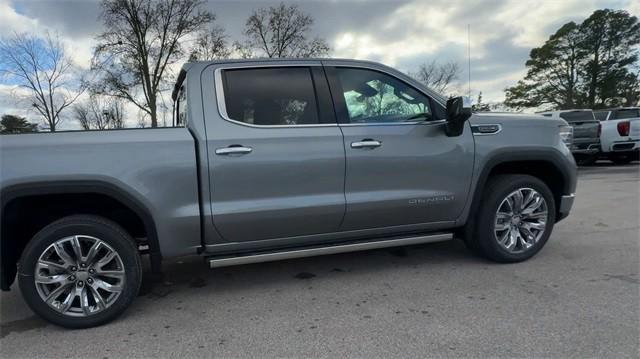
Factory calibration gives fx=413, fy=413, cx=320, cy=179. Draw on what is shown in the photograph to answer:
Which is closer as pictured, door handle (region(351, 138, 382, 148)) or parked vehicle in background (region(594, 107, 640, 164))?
door handle (region(351, 138, 382, 148))

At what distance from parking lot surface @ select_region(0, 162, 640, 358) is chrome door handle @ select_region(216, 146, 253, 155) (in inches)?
47.9

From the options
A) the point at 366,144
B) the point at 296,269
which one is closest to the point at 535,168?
the point at 366,144

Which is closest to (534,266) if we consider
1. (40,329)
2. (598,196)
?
(40,329)

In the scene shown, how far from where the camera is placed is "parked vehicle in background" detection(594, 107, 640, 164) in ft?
40.0

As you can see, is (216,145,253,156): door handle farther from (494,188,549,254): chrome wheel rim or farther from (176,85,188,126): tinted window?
(494,188,549,254): chrome wheel rim

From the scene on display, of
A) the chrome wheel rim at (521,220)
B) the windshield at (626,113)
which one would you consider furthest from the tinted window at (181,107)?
the windshield at (626,113)

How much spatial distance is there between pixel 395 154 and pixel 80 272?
2.58m

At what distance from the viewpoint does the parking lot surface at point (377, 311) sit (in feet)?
8.55

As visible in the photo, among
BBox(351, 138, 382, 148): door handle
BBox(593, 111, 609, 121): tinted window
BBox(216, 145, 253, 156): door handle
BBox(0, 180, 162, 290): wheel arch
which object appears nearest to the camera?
BBox(0, 180, 162, 290): wheel arch

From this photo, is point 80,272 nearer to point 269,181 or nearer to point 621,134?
point 269,181

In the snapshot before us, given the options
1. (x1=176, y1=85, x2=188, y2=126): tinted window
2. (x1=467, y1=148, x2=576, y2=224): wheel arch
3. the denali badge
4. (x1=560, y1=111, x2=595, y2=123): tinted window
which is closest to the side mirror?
(x1=467, y1=148, x2=576, y2=224): wheel arch

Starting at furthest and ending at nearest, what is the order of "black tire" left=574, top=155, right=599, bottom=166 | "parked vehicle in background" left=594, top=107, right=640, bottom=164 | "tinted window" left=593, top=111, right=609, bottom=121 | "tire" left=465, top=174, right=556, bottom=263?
"tinted window" left=593, top=111, right=609, bottom=121 → "black tire" left=574, top=155, right=599, bottom=166 → "parked vehicle in background" left=594, top=107, right=640, bottom=164 → "tire" left=465, top=174, right=556, bottom=263

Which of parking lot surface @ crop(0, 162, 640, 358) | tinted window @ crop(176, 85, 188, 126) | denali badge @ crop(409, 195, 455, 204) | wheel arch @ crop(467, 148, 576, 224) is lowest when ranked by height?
parking lot surface @ crop(0, 162, 640, 358)

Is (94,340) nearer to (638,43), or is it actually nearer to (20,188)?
(20,188)
